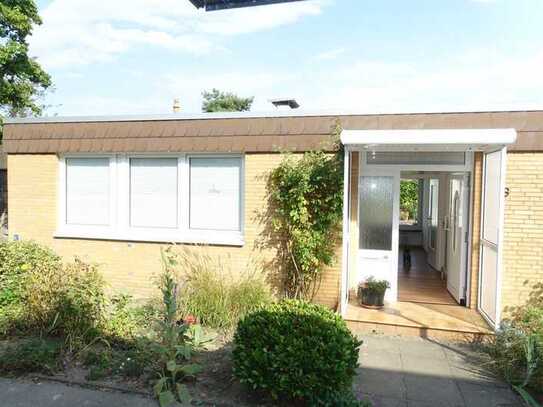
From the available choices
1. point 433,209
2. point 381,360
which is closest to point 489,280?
point 381,360

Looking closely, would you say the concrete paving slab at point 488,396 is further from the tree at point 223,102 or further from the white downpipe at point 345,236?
the tree at point 223,102

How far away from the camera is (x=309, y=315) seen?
4.29 m

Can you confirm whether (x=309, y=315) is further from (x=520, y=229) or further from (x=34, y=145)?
(x=34, y=145)

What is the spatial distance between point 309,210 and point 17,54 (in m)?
14.8

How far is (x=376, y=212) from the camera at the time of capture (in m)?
7.54

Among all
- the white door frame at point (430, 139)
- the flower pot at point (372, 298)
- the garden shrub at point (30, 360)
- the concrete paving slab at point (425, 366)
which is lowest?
the concrete paving slab at point (425, 366)

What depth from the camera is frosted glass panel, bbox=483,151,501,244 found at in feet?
20.0

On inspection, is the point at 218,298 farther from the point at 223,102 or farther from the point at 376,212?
the point at 223,102

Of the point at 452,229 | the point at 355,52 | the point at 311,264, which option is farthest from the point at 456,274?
the point at 355,52

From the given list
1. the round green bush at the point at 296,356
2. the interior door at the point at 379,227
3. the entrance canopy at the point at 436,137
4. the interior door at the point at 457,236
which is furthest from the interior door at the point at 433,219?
the round green bush at the point at 296,356

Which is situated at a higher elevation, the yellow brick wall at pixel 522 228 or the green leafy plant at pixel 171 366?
the yellow brick wall at pixel 522 228

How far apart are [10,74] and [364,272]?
1606 cm

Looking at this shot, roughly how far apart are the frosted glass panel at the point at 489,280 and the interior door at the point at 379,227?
1.32m

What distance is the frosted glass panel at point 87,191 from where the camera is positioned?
884 cm
